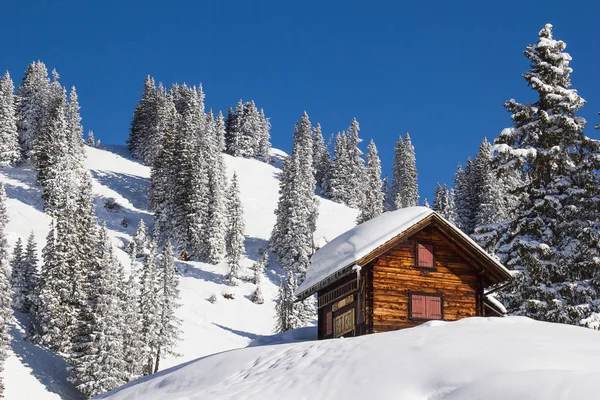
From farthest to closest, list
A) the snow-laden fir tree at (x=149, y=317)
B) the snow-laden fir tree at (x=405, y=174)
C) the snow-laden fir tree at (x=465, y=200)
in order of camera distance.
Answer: the snow-laden fir tree at (x=405, y=174)
the snow-laden fir tree at (x=465, y=200)
the snow-laden fir tree at (x=149, y=317)

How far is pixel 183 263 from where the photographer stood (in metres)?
86.2

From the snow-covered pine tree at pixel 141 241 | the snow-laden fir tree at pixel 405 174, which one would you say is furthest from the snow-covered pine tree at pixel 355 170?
the snow-covered pine tree at pixel 141 241

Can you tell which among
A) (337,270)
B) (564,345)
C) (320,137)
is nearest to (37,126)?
(320,137)

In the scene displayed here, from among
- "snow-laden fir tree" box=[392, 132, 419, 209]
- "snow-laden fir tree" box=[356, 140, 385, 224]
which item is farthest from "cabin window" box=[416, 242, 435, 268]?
"snow-laden fir tree" box=[392, 132, 419, 209]

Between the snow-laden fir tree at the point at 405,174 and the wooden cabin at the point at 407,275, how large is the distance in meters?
95.2

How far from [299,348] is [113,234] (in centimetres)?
6398

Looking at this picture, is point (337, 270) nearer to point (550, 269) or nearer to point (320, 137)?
point (550, 269)

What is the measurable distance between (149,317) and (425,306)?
33.5 metres

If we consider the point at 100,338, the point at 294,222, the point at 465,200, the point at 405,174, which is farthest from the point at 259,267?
the point at 405,174

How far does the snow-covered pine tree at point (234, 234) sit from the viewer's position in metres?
82.9

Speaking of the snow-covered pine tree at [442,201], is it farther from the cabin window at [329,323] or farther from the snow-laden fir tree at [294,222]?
the cabin window at [329,323]

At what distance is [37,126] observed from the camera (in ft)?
367

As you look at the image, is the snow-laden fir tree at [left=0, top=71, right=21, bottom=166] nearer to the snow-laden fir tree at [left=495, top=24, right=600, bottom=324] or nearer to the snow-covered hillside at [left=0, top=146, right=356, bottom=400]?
the snow-covered hillside at [left=0, top=146, right=356, bottom=400]

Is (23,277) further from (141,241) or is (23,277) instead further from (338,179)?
(338,179)
